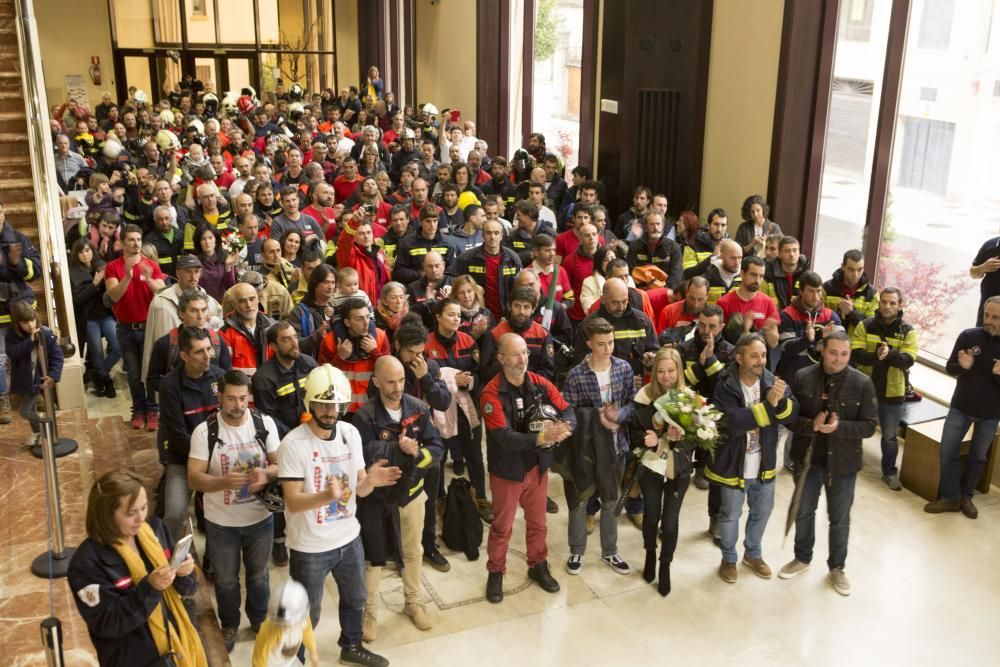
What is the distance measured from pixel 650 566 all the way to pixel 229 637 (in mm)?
2837

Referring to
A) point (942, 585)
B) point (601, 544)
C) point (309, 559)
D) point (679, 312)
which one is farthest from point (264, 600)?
point (942, 585)

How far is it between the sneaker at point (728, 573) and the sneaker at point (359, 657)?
2.47m

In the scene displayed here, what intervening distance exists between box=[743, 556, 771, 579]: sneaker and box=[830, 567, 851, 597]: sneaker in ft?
1.42

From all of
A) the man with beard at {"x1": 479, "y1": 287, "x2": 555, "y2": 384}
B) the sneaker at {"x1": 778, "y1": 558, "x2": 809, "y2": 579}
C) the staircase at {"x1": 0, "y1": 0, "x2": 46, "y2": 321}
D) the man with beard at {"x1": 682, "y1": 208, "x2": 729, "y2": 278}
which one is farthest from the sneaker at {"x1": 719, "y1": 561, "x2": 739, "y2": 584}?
the staircase at {"x1": 0, "y1": 0, "x2": 46, "y2": 321}

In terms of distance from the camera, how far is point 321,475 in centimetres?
527

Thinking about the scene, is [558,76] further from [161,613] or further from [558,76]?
[161,613]

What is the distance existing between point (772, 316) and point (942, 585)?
8.12ft

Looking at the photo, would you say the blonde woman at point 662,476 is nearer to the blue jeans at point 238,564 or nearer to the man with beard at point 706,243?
the blue jeans at point 238,564

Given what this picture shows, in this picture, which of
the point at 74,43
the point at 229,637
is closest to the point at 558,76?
the point at 229,637

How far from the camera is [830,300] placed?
28.5 ft

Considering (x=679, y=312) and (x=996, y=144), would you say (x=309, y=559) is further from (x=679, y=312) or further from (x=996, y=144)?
(x=996, y=144)

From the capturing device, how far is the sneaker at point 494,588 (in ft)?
21.7

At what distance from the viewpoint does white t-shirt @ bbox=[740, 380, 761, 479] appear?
654 cm

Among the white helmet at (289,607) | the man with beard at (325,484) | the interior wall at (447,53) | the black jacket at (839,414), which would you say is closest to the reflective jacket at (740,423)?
the black jacket at (839,414)
